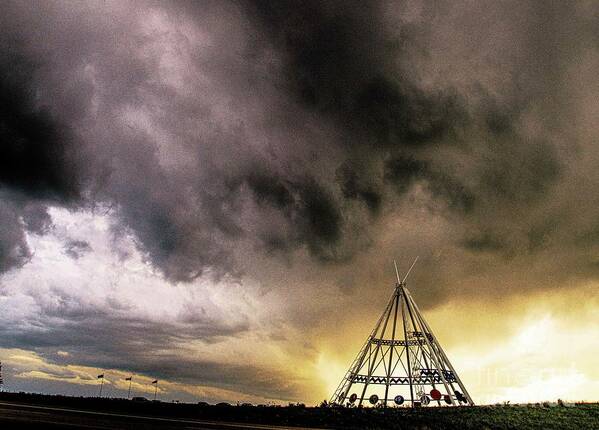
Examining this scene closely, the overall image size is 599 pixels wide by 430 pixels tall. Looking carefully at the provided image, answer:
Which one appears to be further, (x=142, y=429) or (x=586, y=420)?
(x=586, y=420)

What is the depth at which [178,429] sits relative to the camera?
17.8 meters

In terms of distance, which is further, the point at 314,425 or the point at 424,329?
the point at 424,329

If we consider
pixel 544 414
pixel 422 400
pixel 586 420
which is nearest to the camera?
pixel 586 420

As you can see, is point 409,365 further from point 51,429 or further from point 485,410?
point 51,429

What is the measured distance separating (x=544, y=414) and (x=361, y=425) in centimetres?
1425

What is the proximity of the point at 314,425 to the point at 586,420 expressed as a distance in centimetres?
1794

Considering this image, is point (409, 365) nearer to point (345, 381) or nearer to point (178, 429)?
point (345, 381)

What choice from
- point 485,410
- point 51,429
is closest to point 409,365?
point 485,410

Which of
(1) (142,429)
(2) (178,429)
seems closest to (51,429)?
(1) (142,429)

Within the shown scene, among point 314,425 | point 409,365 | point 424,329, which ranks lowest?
point 314,425

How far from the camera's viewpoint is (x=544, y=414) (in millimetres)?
29719

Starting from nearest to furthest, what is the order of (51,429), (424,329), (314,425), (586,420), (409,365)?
(51,429)
(314,425)
(586,420)
(409,365)
(424,329)

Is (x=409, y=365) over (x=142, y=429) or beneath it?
over

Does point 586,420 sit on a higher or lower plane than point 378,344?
lower
